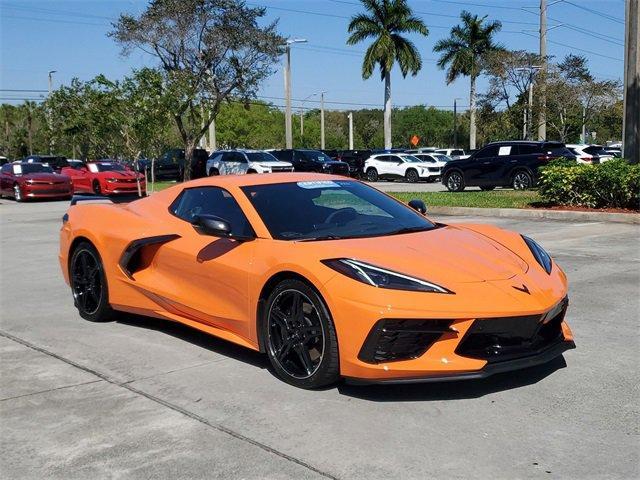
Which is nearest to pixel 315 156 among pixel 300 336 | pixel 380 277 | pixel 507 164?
pixel 507 164

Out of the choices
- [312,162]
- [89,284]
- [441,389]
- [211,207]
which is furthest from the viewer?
[312,162]

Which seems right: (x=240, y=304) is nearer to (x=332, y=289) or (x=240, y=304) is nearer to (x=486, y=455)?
(x=332, y=289)

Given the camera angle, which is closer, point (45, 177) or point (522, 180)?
point (522, 180)

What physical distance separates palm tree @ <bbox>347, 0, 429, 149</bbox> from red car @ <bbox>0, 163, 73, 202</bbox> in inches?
1059

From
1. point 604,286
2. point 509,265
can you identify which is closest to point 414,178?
point 604,286

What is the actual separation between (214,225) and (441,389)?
5.98 feet

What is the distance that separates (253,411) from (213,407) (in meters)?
0.25

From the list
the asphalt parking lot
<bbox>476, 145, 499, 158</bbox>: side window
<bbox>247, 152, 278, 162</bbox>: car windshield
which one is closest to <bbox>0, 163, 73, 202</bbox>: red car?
<bbox>247, 152, 278, 162</bbox>: car windshield

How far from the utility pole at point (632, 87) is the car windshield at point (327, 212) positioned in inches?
495

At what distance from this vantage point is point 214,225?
4.73m

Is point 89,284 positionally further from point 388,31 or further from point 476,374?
point 388,31

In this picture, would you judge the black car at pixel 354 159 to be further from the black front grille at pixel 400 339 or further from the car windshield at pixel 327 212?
the black front grille at pixel 400 339

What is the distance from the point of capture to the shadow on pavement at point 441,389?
13.6ft

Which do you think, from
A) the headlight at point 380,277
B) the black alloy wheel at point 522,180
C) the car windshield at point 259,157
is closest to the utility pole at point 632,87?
the black alloy wheel at point 522,180
